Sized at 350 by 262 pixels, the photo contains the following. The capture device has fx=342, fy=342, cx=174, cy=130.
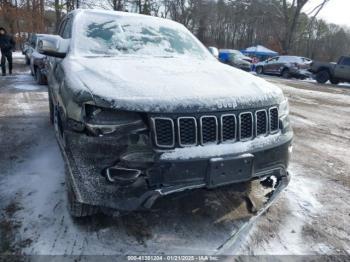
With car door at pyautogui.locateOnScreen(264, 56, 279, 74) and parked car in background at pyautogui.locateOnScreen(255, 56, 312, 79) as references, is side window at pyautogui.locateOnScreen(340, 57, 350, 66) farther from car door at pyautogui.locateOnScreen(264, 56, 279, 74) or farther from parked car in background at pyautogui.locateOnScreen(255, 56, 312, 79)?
car door at pyautogui.locateOnScreen(264, 56, 279, 74)

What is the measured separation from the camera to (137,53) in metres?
3.76

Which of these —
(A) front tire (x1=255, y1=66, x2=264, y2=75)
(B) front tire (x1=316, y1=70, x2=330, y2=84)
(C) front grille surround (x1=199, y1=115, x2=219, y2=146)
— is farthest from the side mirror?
(A) front tire (x1=255, y1=66, x2=264, y2=75)

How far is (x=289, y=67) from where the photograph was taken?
71.7 ft

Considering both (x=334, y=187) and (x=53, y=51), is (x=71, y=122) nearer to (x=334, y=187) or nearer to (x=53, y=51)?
(x=53, y=51)

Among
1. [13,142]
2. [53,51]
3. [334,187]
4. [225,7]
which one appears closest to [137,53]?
[53,51]

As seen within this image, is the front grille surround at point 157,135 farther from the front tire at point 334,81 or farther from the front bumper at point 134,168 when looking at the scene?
the front tire at point 334,81

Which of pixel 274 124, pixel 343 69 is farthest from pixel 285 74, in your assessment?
pixel 274 124

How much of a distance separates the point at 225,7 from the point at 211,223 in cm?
4959

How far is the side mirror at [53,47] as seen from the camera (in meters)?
3.46

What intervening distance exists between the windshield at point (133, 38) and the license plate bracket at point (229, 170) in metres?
1.84

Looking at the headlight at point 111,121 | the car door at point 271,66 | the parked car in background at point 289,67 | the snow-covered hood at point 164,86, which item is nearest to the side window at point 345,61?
the parked car in background at point 289,67

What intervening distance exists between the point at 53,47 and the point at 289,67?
808 inches

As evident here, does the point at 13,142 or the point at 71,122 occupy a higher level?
the point at 71,122

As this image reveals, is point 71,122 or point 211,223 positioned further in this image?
point 211,223
